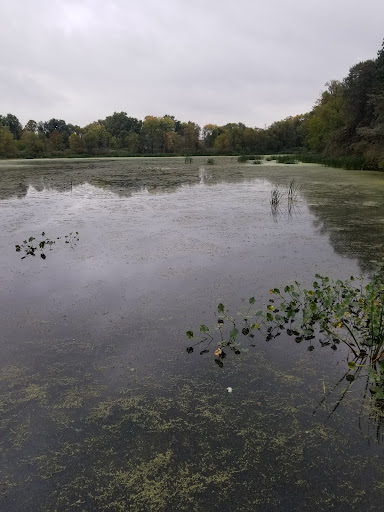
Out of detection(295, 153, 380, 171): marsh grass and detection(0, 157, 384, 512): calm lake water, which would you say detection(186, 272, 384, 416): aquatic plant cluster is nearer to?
detection(0, 157, 384, 512): calm lake water

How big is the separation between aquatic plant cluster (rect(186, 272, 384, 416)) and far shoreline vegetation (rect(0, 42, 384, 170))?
44.0 ft

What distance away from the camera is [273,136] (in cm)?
4775

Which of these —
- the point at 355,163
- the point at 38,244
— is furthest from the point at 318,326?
the point at 355,163

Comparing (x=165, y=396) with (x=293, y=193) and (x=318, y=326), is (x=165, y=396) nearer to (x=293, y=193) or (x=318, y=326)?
(x=318, y=326)

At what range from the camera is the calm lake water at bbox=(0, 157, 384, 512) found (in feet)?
5.15

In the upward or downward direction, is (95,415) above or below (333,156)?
below

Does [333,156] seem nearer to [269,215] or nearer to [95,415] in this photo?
[269,215]

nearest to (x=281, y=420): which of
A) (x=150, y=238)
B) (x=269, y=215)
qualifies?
(x=150, y=238)

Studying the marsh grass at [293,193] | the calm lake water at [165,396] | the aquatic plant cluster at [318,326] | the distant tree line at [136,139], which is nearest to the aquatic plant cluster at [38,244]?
the calm lake water at [165,396]

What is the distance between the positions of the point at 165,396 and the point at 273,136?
49.6 meters

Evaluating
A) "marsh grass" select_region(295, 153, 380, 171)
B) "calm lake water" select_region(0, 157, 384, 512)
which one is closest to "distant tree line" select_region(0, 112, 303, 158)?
"marsh grass" select_region(295, 153, 380, 171)

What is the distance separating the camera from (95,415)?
2.00 metres

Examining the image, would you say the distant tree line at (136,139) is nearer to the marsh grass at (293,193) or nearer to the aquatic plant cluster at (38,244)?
the marsh grass at (293,193)

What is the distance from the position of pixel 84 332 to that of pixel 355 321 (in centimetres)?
212
